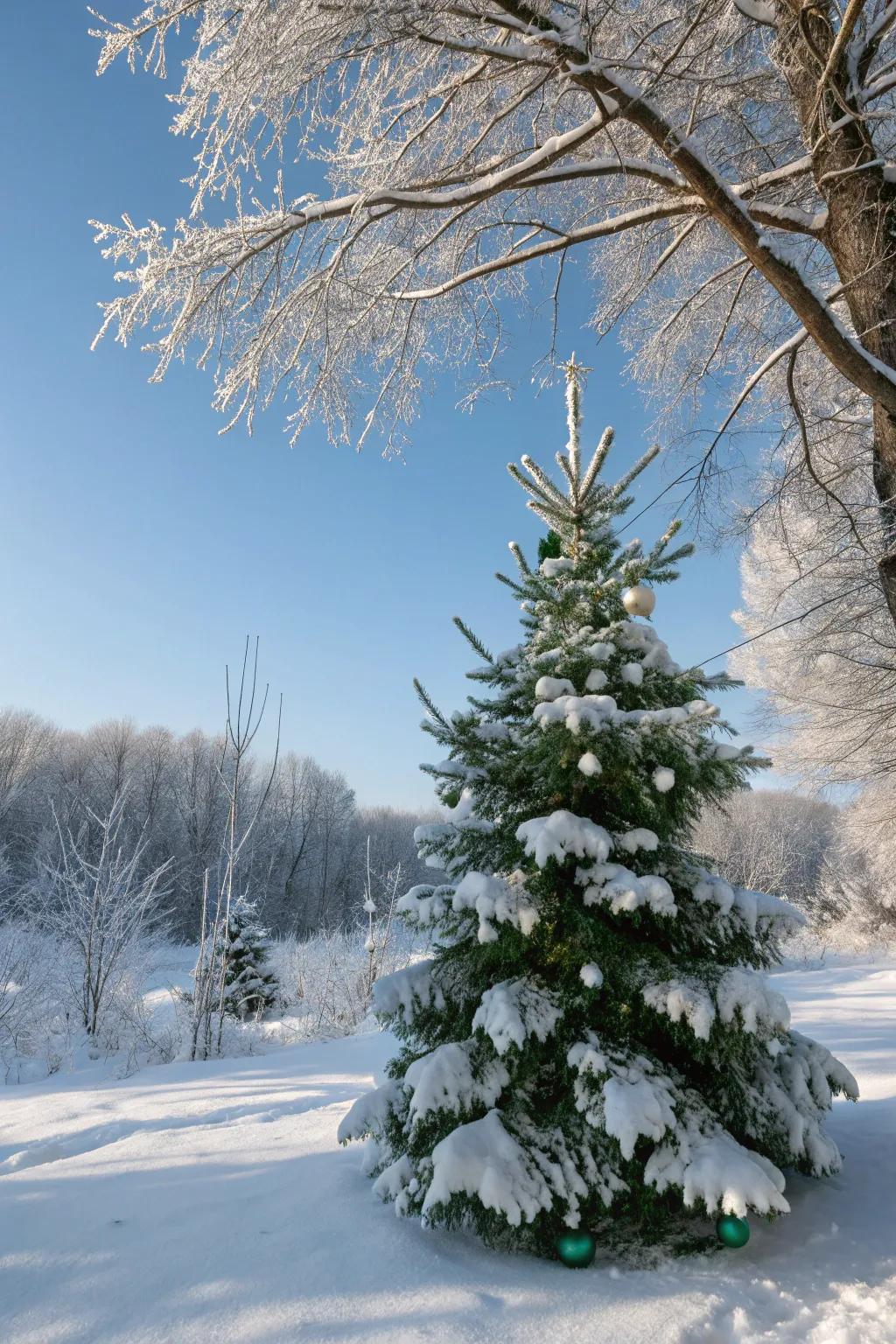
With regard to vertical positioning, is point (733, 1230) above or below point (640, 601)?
below

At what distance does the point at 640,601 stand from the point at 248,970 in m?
8.18

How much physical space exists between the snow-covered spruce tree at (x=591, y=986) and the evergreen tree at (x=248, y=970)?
7.12 m

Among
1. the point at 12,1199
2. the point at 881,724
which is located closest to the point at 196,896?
the point at 881,724

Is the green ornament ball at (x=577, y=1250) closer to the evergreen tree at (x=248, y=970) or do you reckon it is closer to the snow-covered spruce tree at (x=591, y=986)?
the snow-covered spruce tree at (x=591, y=986)

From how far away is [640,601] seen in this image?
8.35ft

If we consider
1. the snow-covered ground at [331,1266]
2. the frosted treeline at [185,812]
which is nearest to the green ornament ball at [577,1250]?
the snow-covered ground at [331,1266]

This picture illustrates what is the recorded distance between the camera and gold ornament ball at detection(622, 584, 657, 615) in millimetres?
2543

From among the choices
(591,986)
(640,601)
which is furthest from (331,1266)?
(640,601)

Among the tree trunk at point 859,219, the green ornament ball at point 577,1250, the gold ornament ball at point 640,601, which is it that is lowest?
the green ornament ball at point 577,1250

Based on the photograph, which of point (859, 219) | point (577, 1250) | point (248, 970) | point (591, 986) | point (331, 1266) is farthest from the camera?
point (248, 970)

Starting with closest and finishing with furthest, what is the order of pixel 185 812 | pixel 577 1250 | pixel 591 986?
pixel 577 1250
pixel 591 986
pixel 185 812

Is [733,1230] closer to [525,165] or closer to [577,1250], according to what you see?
[577,1250]

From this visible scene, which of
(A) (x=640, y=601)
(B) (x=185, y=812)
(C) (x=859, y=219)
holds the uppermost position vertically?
(B) (x=185, y=812)

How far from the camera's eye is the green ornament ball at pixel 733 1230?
6.46ft
